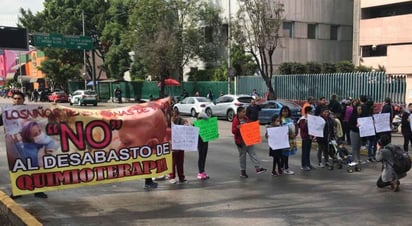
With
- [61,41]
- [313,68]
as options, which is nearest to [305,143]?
[313,68]

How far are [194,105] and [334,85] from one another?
8.50m

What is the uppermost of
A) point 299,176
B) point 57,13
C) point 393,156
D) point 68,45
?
point 57,13

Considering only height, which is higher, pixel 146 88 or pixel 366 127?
pixel 366 127

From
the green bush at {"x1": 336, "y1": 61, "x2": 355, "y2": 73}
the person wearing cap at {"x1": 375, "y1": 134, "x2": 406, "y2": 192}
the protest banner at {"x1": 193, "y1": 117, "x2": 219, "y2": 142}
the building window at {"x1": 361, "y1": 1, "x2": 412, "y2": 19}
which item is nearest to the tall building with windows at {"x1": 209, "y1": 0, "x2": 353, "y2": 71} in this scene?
the building window at {"x1": 361, "y1": 1, "x2": 412, "y2": 19}

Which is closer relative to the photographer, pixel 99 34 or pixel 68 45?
pixel 68 45

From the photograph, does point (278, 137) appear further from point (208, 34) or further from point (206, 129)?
point (208, 34)

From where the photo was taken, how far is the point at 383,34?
41062 millimetres

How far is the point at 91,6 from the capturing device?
57.3m

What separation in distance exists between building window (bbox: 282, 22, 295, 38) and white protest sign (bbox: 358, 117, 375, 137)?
30.3 m

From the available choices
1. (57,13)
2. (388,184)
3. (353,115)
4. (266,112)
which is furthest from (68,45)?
(388,184)

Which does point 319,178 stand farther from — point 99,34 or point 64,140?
point 99,34

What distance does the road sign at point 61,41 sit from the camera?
142 ft

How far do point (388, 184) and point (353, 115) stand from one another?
3.52 m

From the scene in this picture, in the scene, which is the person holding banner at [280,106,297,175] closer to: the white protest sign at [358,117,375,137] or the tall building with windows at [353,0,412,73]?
the white protest sign at [358,117,375,137]
